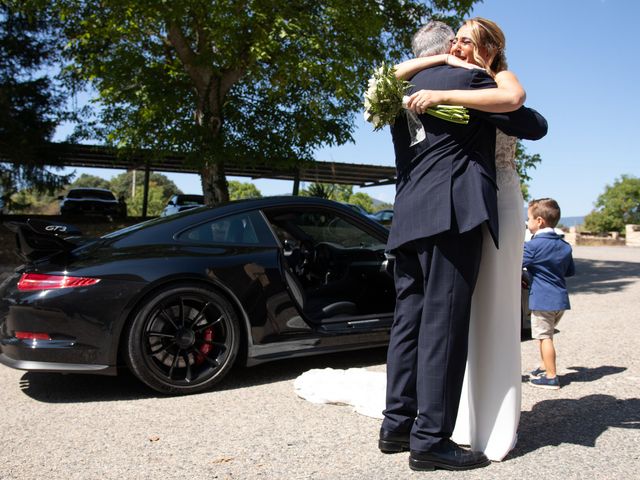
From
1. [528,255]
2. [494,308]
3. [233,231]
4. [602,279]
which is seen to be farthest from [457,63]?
[602,279]

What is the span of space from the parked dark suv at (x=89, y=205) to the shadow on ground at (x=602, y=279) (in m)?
17.1

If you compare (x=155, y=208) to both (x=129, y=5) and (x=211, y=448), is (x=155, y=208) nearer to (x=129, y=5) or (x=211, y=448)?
(x=129, y=5)

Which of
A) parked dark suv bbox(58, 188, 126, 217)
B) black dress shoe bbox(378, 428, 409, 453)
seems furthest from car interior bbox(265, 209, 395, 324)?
parked dark suv bbox(58, 188, 126, 217)

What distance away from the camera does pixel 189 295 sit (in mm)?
4125

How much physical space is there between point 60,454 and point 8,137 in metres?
15.7

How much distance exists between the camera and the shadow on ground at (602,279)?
1058 cm

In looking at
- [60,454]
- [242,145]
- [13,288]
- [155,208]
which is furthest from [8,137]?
[155,208]

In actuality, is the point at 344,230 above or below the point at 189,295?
above

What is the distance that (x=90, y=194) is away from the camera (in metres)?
25.5

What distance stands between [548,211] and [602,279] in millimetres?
8946

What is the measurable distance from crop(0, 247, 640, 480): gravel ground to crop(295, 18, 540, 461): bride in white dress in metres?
0.19

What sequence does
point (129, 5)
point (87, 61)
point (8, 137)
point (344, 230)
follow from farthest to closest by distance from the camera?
point (8, 137), point (87, 61), point (129, 5), point (344, 230)

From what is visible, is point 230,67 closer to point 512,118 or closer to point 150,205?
point 512,118

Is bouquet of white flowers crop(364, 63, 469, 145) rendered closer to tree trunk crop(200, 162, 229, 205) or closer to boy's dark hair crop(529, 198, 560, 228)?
boy's dark hair crop(529, 198, 560, 228)
